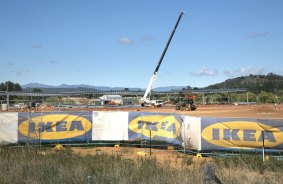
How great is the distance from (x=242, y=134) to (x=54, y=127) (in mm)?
10352

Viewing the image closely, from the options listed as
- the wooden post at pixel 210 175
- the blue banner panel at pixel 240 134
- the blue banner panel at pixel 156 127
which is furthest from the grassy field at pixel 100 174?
the blue banner panel at pixel 156 127

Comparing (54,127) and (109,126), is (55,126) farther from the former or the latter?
(109,126)

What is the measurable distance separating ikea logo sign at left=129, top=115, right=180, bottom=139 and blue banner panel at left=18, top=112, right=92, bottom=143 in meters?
2.74

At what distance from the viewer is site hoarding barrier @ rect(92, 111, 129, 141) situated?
826 inches

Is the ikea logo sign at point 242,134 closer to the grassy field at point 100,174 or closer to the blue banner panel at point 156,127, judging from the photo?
the blue banner panel at point 156,127

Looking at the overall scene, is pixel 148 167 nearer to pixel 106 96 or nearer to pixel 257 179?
pixel 257 179

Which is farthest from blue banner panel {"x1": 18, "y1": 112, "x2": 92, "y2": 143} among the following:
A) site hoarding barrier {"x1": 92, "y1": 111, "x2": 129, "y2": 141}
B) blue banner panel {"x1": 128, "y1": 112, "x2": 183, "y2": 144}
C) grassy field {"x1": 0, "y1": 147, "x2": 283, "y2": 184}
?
grassy field {"x1": 0, "y1": 147, "x2": 283, "y2": 184}

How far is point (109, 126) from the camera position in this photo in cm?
2114

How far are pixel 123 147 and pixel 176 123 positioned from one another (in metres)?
3.65

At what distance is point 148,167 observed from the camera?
35.4ft

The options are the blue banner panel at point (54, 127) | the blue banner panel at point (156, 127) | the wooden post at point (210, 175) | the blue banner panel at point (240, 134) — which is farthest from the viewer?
the blue banner panel at point (54, 127)

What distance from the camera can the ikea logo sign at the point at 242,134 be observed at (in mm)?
15766

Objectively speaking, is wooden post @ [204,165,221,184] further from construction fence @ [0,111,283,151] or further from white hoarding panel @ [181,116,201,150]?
white hoarding panel @ [181,116,201,150]

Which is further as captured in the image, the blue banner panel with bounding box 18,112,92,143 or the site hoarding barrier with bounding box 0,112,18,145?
the blue banner panel with bounding box 18,112,92,143
